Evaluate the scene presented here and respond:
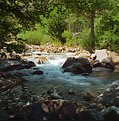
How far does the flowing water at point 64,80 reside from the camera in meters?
13.8

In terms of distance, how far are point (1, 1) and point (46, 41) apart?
20.9m

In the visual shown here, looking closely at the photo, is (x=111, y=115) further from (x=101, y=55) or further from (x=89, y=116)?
(x=101, y=55)

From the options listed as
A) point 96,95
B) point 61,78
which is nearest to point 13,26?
point 96,95

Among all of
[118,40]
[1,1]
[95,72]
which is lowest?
[95,72]

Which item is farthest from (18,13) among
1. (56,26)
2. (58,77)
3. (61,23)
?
(61,23)

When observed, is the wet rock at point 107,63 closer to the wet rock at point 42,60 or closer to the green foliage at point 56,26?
the wet rock at point 42,60

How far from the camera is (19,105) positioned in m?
10.5

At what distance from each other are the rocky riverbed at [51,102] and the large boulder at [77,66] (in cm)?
5

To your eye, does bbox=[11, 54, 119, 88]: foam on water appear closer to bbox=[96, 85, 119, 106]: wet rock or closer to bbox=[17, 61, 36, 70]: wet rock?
bbox=[17, 61, 36, 70]: wet rock

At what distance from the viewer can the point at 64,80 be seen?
1588cm

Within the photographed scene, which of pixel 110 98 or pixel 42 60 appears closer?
pixel 110 98

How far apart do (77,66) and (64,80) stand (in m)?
2.04

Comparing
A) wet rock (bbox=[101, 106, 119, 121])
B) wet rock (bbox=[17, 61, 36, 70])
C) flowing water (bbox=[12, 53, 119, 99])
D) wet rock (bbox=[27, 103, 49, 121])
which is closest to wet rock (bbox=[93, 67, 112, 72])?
flowing water (bbox=[12, 53, 119, 99])

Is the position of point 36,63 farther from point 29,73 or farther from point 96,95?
point 96,95
